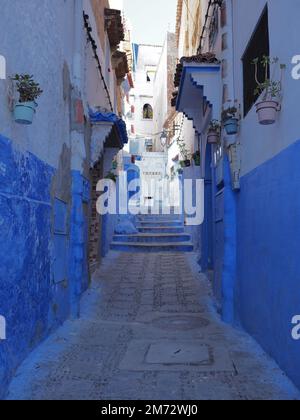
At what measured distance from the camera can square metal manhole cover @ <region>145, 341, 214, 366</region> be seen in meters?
4.68

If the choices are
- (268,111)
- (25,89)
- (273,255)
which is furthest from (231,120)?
(25,89)

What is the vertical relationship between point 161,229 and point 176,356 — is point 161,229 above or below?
above

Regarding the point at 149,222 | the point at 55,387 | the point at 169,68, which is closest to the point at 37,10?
the point at 55,387

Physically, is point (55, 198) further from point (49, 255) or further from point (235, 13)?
point (235, 13)

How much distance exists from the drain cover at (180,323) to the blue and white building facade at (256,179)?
→ 42cm

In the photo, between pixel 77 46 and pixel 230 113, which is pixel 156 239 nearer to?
pixel 77 46

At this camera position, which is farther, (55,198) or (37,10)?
(55,198)

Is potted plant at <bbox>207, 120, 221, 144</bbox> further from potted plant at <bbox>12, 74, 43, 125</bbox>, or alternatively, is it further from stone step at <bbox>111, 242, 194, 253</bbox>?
stone step at <bbox>111, 242, 194, 253</bbox>

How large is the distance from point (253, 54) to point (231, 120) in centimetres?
97

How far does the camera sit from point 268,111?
13.5ft

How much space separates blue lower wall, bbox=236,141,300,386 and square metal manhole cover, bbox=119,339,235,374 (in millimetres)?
555

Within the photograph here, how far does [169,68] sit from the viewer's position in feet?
87.5

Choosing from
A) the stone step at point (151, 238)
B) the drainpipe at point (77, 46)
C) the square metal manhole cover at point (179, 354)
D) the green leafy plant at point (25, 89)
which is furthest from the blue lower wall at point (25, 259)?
the stone step at point (151, 238)
